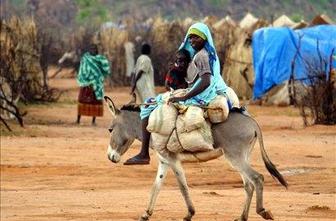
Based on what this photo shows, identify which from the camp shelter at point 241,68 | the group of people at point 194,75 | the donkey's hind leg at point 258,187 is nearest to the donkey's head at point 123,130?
the group of people at point 194,75

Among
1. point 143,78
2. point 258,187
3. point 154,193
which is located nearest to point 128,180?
point 154,193

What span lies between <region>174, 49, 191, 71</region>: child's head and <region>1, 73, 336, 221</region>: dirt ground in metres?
1.39

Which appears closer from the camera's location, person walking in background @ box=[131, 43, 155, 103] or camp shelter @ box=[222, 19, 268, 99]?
person walking in background @ box=[131, 43, 155, 103]

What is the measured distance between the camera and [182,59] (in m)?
9.81

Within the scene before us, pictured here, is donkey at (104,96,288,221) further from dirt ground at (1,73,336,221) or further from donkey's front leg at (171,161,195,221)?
dirt ground at (1,73,336,221)

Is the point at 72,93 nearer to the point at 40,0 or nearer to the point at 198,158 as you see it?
the point at 198,158

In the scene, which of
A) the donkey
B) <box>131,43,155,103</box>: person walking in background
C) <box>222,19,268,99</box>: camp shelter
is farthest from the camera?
<box>222,19,268,99</box>: camp shelter

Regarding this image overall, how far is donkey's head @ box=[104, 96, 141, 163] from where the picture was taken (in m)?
10.4

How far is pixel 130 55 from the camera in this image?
39.0 m

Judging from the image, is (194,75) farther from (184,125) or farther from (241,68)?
(241,68)

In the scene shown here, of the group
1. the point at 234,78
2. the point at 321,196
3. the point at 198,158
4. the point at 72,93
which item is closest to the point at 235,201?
the point at 321,196

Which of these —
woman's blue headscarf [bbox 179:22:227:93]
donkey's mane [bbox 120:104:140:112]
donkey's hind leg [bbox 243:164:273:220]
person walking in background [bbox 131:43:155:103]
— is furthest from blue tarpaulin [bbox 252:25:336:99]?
donkey's hind leg [bbox 243:164:273:220]

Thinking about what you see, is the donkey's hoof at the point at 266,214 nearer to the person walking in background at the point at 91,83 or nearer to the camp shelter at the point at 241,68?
the person walking in background at the point at 91,83

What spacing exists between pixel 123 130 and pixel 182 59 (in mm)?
1078
